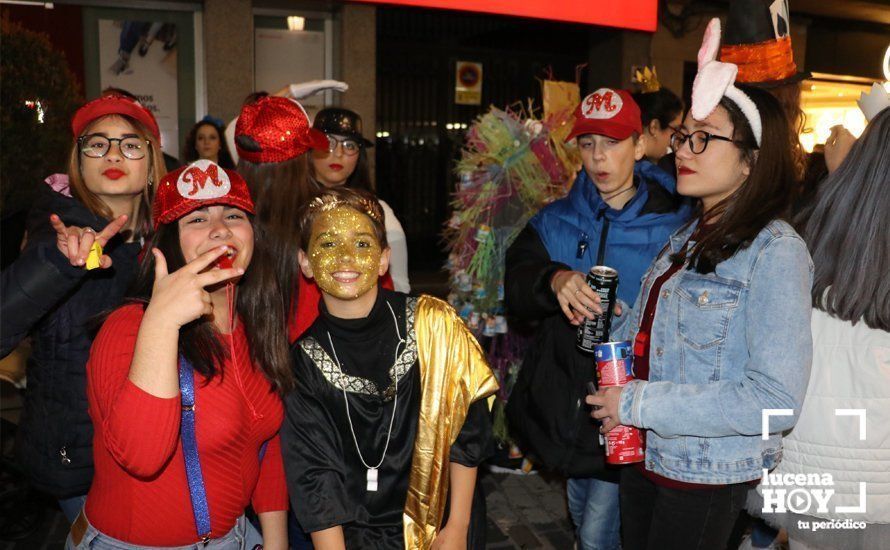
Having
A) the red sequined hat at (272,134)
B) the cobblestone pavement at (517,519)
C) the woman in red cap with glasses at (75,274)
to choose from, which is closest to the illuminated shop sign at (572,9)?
the red sequined hat at (272,134)

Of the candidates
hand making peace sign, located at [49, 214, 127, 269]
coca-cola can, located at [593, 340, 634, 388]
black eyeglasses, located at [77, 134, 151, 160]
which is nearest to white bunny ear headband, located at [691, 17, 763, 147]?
coca-cola can, located at [593, 340, 634, 388]

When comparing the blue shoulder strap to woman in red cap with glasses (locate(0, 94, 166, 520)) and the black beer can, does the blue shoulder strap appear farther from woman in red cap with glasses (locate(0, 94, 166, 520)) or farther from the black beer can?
the black beer can

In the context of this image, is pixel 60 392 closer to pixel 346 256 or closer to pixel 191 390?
pixel 191 390

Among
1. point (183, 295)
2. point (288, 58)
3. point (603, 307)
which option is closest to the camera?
point (183, 295)

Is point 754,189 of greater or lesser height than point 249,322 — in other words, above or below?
above

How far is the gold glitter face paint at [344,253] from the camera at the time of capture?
2332 mm

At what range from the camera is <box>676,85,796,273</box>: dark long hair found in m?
2.09

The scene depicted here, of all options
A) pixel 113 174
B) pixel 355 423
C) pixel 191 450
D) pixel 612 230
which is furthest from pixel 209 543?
pixel 612 230

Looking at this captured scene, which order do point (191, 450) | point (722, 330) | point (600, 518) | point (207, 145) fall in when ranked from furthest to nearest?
point (207, 145) < point (600, 518) < point (722, 330) < point (191, 450)

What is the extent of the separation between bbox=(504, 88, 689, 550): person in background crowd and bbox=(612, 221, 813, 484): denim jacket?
652mm

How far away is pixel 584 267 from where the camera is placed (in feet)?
10.1

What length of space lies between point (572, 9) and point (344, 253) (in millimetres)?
1024

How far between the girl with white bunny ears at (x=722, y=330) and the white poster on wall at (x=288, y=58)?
23.1ft

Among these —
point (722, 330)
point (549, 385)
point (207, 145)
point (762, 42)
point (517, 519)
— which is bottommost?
point (517, 519)
